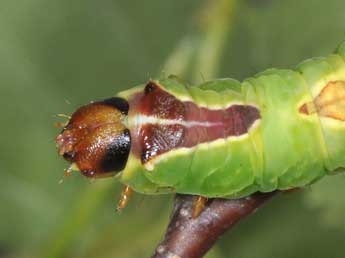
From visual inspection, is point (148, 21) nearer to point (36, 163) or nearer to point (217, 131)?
point (36, 163)

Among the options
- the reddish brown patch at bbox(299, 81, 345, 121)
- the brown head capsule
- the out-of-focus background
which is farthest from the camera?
the out-of-focus background

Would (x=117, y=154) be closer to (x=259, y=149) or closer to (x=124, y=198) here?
(x=124, y=198)

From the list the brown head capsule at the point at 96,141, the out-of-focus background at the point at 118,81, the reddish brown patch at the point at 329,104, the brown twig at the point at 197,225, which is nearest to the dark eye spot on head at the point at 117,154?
the brown head capsule at the point at 96,141

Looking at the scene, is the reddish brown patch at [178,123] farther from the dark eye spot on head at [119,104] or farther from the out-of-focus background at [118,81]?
the out-of-focus background at [118,81]

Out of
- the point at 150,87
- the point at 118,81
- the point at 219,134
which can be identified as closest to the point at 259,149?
the point at 219,134

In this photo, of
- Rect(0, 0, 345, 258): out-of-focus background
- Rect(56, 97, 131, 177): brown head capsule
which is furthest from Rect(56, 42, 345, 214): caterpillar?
Rect(0, 0, 345, 258): out-of-focus background

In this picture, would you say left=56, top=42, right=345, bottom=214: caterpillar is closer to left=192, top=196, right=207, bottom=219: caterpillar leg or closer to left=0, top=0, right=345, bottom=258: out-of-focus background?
left=192, top=196, right=207, bottom=219: caterpillar leg
